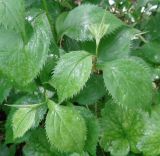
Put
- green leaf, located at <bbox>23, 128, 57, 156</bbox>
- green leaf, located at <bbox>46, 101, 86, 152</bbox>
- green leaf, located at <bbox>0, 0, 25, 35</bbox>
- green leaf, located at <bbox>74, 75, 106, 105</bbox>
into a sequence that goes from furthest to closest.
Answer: green leaf, located at <bbox>23, 128, 57, 156</bbox> → green leaf, located at <bbox>74, 75, 106, 105</bbox> → green leaf, located at <bbox>46, 101, 86, 152</bbox> → green leaf, located at <bbox>0, 0, 25, 35</bbox>

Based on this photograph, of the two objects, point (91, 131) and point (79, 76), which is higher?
point (79, 76)

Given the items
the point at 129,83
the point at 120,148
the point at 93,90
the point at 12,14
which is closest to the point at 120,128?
the point at 120,148

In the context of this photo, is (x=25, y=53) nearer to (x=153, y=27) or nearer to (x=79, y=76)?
(x=79, y=76)

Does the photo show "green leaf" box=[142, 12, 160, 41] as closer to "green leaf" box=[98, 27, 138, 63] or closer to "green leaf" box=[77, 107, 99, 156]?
"green leaf" box=[98, 27, 138, 63]

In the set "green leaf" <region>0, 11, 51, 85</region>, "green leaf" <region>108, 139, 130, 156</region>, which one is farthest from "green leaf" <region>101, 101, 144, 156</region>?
"green leaf" <region>0, 11, 51, 85</region>

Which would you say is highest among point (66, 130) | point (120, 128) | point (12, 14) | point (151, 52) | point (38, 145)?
point (12, 14)

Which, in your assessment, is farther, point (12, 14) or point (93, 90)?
point (93, 90)
